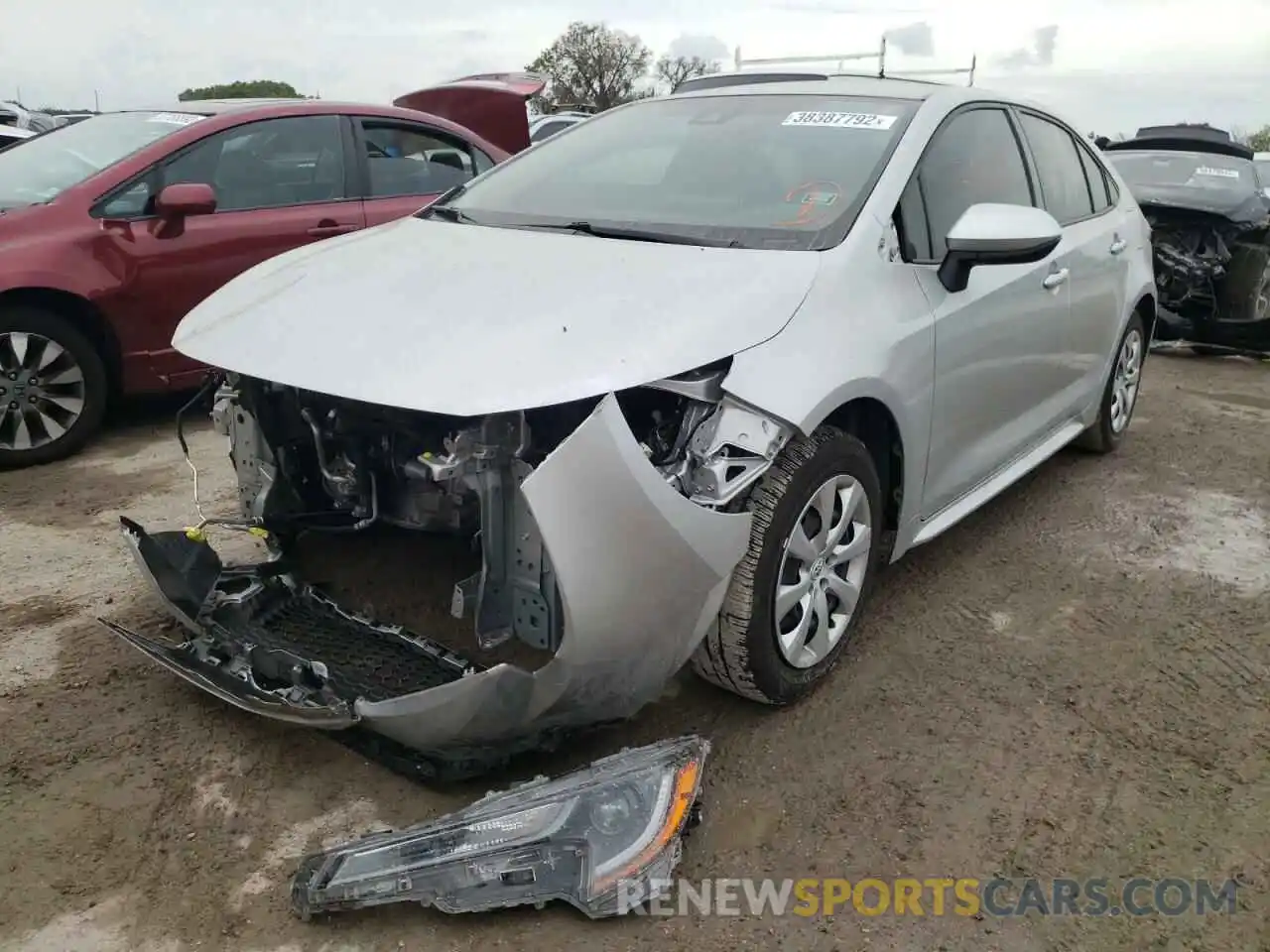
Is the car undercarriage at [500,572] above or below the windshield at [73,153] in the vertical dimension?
below

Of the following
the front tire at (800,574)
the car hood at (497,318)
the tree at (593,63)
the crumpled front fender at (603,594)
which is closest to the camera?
the crumpled front fender at (603,594)

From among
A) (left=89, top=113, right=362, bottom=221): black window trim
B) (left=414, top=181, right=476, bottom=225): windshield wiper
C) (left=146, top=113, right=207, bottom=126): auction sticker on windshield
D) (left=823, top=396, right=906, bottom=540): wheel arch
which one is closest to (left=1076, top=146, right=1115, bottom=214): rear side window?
(left=823, top=396, right=906, bottom=540): wheel arch

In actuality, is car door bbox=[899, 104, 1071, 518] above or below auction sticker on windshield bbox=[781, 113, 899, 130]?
below

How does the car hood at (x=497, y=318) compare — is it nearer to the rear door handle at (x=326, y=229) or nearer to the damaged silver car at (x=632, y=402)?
the damaged silver car at (x=632, y=402)

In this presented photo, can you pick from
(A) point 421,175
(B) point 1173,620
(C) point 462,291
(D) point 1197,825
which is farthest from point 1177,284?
(C) point 462,291

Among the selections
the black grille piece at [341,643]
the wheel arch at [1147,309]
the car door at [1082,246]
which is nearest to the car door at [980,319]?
the car door at [1082,246]

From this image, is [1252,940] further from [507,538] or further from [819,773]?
[507,538]

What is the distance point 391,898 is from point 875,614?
1.83m

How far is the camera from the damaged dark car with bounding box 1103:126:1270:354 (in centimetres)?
696

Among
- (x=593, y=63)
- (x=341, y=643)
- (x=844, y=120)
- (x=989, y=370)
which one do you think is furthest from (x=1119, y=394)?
(x=593, y=63)

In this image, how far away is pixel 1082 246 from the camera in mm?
3910

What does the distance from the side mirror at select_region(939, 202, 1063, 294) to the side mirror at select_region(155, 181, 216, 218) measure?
325 cm

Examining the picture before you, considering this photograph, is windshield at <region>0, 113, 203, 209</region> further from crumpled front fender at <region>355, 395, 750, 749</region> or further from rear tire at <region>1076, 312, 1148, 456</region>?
rear tire at <region>1076, 312, 1148, 456</region>

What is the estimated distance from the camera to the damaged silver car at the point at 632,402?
2.14 m
